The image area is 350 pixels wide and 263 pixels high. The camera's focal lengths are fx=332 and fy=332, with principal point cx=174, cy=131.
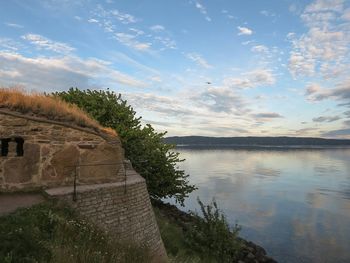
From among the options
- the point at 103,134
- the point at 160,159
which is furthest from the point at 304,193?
the point at 103,134

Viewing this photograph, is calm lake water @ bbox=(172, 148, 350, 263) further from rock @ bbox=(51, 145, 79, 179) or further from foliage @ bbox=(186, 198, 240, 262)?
rock @ bbox=(51, 145, 79, 179)

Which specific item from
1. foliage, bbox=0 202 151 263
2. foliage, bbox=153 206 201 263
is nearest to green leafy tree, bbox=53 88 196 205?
foliage, bbox=153 206 201 263

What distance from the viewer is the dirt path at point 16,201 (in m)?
10.4

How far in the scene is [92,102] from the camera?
87.5 ft

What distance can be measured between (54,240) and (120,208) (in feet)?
15.5

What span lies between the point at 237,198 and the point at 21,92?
131 feet

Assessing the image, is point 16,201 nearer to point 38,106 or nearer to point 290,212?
point 38,106

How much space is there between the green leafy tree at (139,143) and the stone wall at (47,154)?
37.2 feet

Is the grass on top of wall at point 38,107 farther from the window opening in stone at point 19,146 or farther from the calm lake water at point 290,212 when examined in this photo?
the calm lake water at point 290,212

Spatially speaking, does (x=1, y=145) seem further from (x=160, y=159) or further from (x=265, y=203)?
(x=265, y=203)

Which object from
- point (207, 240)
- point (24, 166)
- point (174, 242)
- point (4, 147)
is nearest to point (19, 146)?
point (4, 147)

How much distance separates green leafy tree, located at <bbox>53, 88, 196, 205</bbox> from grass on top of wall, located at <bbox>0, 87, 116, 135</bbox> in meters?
11.3

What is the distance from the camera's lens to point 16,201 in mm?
11445

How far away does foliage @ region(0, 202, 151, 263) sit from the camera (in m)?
7.68
